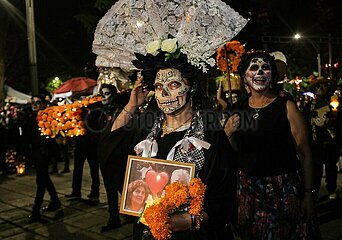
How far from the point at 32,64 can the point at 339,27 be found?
28.5 m

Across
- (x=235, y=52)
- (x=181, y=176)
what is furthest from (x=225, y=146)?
(x=235, y=52)

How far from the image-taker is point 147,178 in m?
2.49

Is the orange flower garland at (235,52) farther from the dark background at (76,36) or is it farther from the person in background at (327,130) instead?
the dark background at (76,36)

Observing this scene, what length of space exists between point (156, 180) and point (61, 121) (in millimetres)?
4166

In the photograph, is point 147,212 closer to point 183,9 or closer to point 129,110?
point 129,110

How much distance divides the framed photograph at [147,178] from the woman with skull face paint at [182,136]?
0.14 m

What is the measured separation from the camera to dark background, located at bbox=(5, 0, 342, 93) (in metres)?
23.5

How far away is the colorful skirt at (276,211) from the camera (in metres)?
3.24

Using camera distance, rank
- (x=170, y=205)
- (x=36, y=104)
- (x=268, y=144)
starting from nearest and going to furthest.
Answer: (x=170, y=205), (x=268, y=144), (x=36, y=104)

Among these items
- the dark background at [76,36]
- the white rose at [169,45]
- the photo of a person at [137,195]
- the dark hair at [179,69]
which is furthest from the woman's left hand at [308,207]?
the dark background at [76,36]

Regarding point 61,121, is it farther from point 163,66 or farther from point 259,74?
point 163,66

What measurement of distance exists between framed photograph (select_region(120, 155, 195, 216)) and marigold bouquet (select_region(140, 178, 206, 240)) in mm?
92

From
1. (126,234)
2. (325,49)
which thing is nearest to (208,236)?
(126,234)

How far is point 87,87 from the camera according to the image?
1270cm
